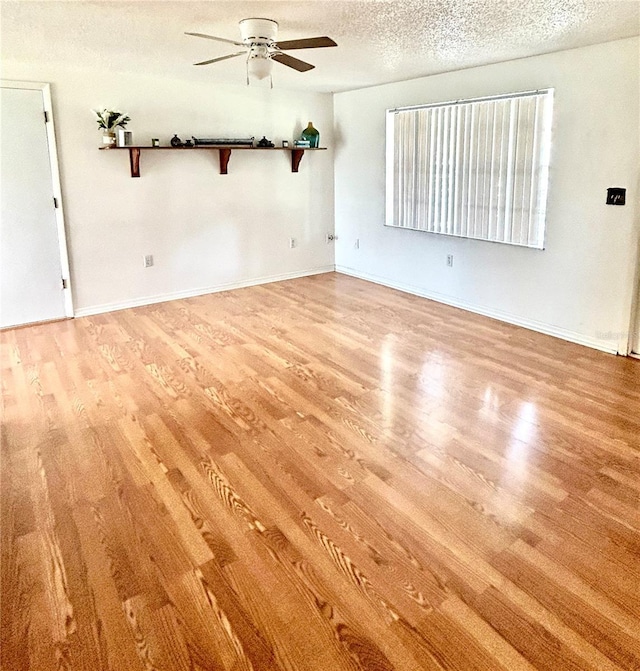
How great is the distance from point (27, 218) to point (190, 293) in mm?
1649

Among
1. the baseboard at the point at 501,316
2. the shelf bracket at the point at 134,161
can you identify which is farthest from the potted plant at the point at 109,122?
the baseboard at the point at 501,316

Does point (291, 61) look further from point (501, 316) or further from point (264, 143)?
point (501, 316)

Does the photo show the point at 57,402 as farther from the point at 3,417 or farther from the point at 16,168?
the point at 16,168

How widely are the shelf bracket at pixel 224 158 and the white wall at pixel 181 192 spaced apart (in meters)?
0.07

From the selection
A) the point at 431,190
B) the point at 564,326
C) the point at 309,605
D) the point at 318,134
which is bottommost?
the point at 309,605

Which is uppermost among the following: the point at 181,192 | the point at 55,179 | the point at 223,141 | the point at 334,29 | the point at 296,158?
the point at 334,29

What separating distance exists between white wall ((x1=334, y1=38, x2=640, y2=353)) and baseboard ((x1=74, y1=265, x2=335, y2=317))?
1.44 m

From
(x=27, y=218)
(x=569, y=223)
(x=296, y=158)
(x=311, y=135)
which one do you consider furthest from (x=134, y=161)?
(x=569, y=223)

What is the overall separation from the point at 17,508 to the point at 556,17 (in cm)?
370

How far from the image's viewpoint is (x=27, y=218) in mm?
4469

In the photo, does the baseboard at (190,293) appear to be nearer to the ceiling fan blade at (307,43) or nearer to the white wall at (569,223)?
the white wall at (569,223)

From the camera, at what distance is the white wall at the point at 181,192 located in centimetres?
462

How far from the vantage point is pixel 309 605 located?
5.59 ft

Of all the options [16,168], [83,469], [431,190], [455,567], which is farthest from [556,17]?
[16,168]
